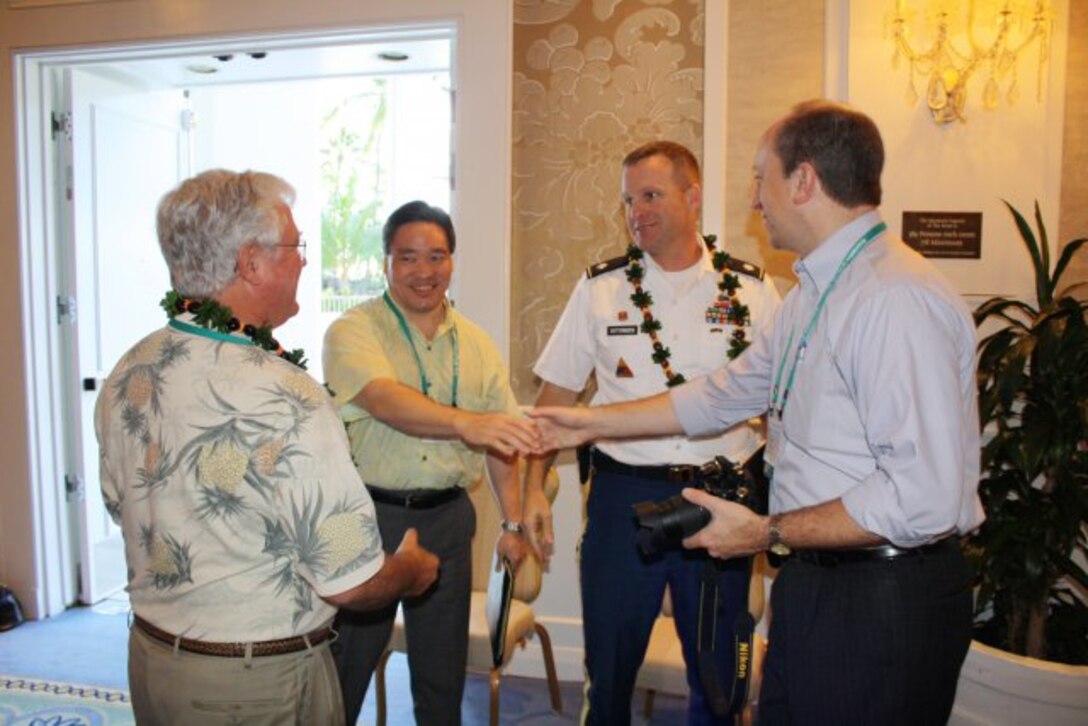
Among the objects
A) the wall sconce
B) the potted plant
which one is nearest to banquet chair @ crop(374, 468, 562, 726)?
the potted plant

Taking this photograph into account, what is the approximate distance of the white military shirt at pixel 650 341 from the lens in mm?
2436

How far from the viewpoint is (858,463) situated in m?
1.59

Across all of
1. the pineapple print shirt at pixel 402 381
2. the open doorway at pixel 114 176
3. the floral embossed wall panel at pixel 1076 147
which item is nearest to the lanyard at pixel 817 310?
the pineapple print shirt at pixel 402 381

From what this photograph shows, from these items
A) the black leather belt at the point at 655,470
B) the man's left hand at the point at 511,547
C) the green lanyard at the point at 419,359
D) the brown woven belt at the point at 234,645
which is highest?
the green lanyard at the point at 419,359

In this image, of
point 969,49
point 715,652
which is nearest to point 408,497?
point 715,652

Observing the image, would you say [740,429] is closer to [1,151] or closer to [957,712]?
[957,712]

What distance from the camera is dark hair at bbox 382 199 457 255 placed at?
7.68 ft

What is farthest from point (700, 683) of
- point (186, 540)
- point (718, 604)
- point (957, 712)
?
point (186, 540)

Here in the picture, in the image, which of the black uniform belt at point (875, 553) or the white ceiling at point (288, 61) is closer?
the black uniform belt at point (875, 553)

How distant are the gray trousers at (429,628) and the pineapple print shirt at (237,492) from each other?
0.79 m

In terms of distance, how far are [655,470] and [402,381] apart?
0.74 m

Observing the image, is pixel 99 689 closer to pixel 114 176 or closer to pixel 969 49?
pixel 114 176

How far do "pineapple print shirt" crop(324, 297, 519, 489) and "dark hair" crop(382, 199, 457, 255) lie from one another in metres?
0.18

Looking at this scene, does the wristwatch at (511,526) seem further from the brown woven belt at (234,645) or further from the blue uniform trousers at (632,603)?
the brown woven belt at (234,645)
